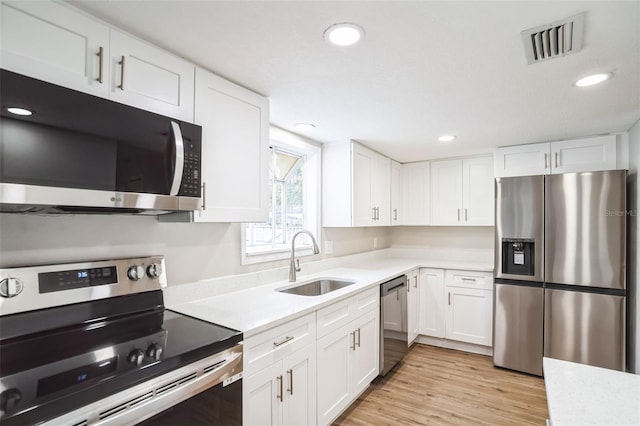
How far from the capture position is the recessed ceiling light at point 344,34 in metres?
1.29

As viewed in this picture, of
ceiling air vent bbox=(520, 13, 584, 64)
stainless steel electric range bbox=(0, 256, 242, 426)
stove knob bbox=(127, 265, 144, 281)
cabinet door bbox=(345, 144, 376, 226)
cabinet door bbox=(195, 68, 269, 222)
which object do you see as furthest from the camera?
cabinet door bbox=(345, 144, 376, 226)

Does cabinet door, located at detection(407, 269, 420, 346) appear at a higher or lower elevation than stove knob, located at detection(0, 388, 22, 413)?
lower

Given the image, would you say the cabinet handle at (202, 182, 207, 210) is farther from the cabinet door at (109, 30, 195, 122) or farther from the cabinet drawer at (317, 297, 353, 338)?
the cabinet drawer at (317, 297, 353, 338)

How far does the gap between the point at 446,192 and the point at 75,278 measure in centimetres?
371

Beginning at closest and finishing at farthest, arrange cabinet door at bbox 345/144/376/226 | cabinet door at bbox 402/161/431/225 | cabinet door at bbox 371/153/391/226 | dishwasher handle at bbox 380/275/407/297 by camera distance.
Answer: dishwasher handle at bbox 380/275/407/297 → cabinet door at bbox 345/144/376/226 → cabinet door at bbox 371/153/391/226 → cabinet door at bbox 402/161/431/225

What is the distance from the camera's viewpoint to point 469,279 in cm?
342

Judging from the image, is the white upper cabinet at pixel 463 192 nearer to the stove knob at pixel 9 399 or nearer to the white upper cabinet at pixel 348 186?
the white upper cabinet at pixel 348 186

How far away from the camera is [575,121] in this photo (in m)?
2.49

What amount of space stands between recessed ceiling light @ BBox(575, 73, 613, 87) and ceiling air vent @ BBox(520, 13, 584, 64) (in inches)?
15.7

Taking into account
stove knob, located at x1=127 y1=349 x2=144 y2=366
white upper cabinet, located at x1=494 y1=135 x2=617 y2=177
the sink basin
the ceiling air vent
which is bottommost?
the sink basin

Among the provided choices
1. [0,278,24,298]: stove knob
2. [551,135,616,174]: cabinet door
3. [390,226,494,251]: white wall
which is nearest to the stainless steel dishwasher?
[390,226,494,251]: white wall

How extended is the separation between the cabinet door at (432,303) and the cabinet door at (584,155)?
157cm

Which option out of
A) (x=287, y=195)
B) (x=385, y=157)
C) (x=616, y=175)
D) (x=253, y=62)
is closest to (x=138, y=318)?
(x=253, y=62)

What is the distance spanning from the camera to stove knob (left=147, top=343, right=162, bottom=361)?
1099mm
